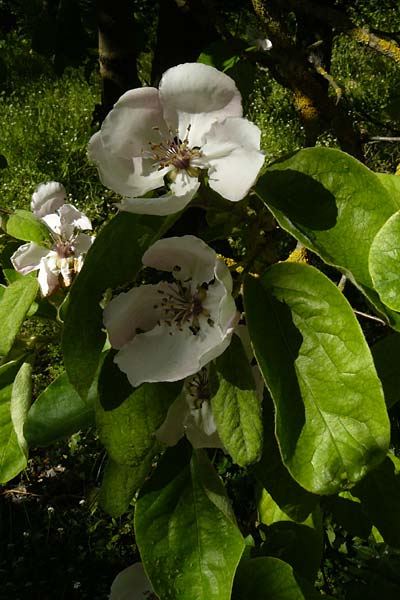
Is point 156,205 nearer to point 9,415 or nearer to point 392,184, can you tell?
point 392,184

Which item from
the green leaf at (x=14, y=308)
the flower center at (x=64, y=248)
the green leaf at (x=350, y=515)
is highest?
the green leaf at (x=14, y=308)

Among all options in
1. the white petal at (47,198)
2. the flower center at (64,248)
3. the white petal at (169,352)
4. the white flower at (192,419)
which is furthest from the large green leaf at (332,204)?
the white petal at (47,198)

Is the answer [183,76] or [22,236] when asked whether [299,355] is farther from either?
[22,236]

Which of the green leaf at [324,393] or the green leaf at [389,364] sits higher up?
the green leaf at [324,393]

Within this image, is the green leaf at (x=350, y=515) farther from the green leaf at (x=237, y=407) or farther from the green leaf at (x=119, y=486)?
the green leaf at (x=237, y=407)

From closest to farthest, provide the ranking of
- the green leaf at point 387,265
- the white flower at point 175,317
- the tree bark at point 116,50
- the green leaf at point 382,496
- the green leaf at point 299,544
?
the green leaf at point 387,265
the white flower at point 175,317
the green leaf at point 382,496
the green leaf at point 299,544
the tree bark at point 116,50

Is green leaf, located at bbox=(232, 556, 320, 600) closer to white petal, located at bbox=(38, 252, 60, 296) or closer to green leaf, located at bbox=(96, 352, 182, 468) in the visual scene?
green leaf, located at bbox=(96, 352, 182, 468)

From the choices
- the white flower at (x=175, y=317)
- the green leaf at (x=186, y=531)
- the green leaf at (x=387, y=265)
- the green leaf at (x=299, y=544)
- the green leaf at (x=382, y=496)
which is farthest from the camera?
the green leaf at (x=299, y=544)

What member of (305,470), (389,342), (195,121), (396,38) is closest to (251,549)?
(389,342)
